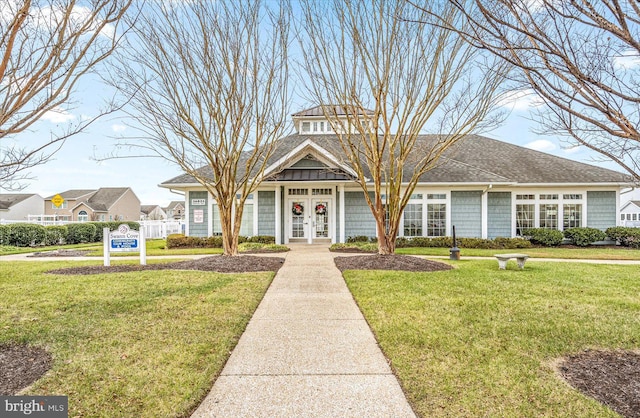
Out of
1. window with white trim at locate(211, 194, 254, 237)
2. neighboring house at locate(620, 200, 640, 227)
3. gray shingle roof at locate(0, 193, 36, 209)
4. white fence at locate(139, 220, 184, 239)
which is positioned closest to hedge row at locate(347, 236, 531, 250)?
window with white trim at locate(211, 194, 254, 237)

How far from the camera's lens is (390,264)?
1009cm

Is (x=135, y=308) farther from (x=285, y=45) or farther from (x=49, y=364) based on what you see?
(x=285, y=45)

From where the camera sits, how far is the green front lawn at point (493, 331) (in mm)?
3289

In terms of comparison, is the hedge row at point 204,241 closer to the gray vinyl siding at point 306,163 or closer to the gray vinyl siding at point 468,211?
the gray vinyl siding at point 306,163

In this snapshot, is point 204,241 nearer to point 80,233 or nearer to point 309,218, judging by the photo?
point 309,218

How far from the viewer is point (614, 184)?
1689cm

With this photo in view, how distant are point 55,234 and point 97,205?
33.1 meters

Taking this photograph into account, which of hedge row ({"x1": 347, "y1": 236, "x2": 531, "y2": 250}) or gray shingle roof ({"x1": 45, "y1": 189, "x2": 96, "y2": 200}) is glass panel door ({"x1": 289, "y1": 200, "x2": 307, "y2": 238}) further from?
gray shingle roof ({"x1": 45, "y1": 189, "x2": 96, "y2": 200})

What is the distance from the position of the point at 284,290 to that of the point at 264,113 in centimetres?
628

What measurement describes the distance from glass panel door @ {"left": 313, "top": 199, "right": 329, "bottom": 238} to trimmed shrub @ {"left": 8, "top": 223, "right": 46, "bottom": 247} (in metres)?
14.5

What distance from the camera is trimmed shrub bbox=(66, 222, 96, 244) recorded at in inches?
866

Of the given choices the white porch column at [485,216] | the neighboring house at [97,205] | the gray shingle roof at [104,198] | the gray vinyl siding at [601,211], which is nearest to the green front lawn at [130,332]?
the white porch column at [485,216]

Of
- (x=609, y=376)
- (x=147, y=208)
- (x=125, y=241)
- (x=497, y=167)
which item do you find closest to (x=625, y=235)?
(x=497, y=167)

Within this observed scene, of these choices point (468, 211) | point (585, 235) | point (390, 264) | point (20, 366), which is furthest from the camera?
point (468, 211)
